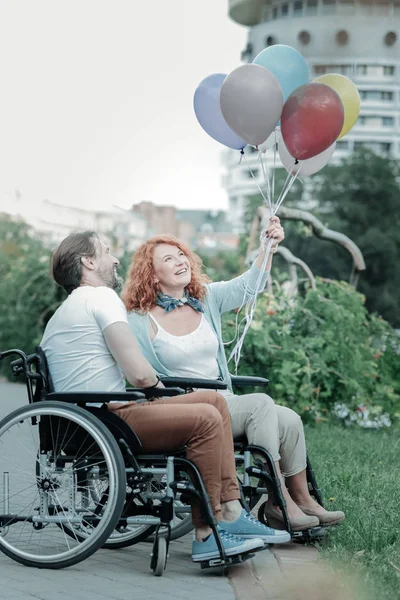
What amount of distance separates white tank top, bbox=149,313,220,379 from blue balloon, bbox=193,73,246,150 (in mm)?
1820

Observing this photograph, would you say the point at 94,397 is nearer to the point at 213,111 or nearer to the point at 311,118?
the point at 311,118

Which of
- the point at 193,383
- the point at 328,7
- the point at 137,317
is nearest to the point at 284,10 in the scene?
the point at 328,7

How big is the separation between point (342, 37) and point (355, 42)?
1567mm

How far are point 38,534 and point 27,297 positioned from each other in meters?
13.8

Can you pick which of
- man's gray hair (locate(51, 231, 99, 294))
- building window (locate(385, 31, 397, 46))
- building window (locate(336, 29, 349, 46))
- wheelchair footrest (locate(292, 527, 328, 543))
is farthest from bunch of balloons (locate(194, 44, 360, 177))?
building window (locate(385, 31, 397, 46))

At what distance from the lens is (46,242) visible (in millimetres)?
21625

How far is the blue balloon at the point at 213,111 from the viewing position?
6.66 metres

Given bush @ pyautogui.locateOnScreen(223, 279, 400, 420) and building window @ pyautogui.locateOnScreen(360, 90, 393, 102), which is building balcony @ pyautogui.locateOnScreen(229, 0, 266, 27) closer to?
building window @ pyautogui.locateOnScreen(360, 90, 393, 102)

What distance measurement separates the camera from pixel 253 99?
20.0ft

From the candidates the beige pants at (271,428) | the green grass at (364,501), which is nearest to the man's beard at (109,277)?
the beige pants at (271,428)

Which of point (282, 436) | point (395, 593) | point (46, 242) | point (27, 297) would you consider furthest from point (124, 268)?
point (395, 593)

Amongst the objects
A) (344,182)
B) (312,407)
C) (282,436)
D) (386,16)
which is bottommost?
(312,407)

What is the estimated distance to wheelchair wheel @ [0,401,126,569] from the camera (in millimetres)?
4484

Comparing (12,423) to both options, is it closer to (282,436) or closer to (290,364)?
(282,436)
